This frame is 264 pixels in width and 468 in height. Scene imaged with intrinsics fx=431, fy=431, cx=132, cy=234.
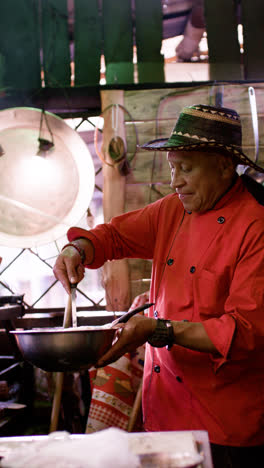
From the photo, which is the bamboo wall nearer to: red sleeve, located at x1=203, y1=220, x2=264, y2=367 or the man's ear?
the man's ear

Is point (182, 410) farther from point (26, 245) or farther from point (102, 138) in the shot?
point (102, 138)

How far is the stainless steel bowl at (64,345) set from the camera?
1219mm

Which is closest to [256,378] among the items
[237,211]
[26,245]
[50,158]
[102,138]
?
[237,211]

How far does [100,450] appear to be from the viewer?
0.83 meters

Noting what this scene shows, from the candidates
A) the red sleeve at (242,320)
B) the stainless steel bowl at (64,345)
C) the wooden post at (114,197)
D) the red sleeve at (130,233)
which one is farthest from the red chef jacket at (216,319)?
the wooden post at (114,197)

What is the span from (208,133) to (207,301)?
0.66 m

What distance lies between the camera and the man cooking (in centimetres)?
149

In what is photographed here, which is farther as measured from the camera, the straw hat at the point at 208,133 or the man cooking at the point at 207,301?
the straw hat at the point at 208,133

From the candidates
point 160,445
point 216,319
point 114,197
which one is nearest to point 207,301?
point 216,319

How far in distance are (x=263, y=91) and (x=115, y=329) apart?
99.4 inches

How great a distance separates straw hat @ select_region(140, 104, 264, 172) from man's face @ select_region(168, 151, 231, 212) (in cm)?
4

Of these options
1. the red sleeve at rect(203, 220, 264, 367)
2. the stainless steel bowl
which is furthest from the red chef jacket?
A: the stainless steel bowl

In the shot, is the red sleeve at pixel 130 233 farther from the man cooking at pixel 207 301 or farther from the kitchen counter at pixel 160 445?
the kitchen counter at pixel 160 445

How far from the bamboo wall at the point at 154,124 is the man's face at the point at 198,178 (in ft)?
4.55
